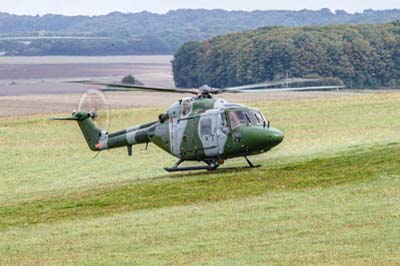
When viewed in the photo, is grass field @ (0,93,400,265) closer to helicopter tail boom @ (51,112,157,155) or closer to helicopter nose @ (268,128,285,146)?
helicopter nose @ (268,128,285,146)

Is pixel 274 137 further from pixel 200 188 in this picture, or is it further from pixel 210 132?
pixel 200 188

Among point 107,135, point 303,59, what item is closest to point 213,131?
point 107,135

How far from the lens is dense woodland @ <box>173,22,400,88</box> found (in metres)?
102

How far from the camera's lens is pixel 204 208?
81.1ft

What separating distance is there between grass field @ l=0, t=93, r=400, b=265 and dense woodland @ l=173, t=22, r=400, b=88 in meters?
59.6

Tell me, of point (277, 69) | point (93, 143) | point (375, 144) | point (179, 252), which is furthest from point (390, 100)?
point (277, 69)

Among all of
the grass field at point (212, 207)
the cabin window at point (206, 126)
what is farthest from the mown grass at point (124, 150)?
the cabin window at point (206, 126)

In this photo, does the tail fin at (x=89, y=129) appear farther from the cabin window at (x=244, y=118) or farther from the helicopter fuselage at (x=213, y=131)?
the cabin window at (x=244, y=118)

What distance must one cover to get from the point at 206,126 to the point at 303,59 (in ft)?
239

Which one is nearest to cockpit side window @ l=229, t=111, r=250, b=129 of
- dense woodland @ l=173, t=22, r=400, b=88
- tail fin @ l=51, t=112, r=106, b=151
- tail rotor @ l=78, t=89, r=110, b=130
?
tail rotor @ l=78, t=89, r=110, b=130

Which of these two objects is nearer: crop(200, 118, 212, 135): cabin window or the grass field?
the grass field

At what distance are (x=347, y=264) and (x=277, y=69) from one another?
84905 mm

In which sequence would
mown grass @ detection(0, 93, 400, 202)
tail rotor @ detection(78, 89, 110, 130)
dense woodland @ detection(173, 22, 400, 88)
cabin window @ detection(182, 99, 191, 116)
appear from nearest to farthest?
cabin window @ detection(182, 99, 191, 116) → tail rotor @ detection(78, 89, 110, 130) → mown grass @ detection(0, 93, 400, 202) → dense woodland @ detection(173, 22, 400, 88)

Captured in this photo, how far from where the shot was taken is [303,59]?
102250 mm
